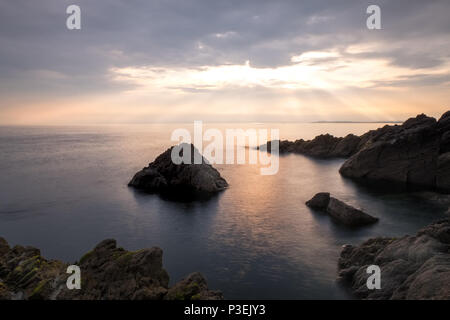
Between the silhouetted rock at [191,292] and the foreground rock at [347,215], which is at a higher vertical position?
the silhouetted rock at [191,292]

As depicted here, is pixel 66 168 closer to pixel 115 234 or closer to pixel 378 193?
pixel 115 234

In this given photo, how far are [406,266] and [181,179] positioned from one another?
64568 millimetres

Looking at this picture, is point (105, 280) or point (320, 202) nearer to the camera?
point (105, 280)

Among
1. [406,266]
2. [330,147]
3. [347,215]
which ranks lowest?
[347,215]

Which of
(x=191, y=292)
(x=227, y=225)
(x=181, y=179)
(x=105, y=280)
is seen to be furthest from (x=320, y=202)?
(x=105, y=280)

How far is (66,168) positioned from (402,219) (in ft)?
372

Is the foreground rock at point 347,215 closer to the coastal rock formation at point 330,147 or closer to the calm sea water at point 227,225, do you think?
the calm sea water at point 227,225

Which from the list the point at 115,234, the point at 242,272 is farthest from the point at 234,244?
the point at 115,234

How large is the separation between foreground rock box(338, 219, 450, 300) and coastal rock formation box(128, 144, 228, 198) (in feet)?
159

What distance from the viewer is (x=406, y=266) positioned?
27.2 meters

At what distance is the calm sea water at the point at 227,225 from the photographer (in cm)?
3703

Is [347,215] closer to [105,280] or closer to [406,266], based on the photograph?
[406,266]

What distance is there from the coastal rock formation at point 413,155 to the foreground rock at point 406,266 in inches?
2201

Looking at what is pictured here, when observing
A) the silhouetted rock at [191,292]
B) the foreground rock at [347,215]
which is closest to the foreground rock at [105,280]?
the silhouetted rock at [191,292]
